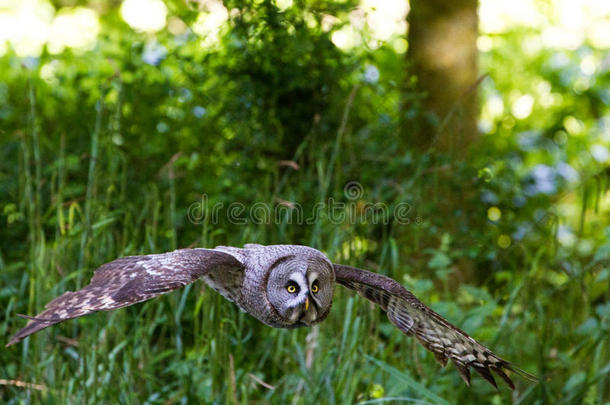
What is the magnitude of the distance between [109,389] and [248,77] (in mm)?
2680

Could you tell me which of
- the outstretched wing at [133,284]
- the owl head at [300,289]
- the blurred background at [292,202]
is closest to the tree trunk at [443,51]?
the blurred background at [292,202]

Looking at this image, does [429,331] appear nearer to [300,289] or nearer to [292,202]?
[300,289]

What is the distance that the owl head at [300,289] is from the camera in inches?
123

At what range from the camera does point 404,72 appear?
6.28m

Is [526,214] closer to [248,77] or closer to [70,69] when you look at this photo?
[248,77]

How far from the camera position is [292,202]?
445 cm

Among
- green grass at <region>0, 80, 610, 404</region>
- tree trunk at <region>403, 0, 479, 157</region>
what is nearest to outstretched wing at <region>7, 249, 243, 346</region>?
green grass at <region>0, 80, 610, 404</region>

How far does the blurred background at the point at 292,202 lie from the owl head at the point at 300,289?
0.57 meters

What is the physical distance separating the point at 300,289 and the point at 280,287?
0.40ft

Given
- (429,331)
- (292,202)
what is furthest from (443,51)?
(429,331)

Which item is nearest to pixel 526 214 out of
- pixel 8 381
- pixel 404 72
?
pixel 404 72

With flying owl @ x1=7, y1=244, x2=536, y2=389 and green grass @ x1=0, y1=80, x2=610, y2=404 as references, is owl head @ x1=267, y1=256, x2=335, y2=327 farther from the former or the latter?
green grass @ x1=0, y1=80, x2=610, y2=404

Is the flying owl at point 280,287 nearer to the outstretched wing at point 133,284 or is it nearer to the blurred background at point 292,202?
the outstretched wing at point 133,284

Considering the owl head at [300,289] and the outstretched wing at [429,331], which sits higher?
the owl head at [300,289]
